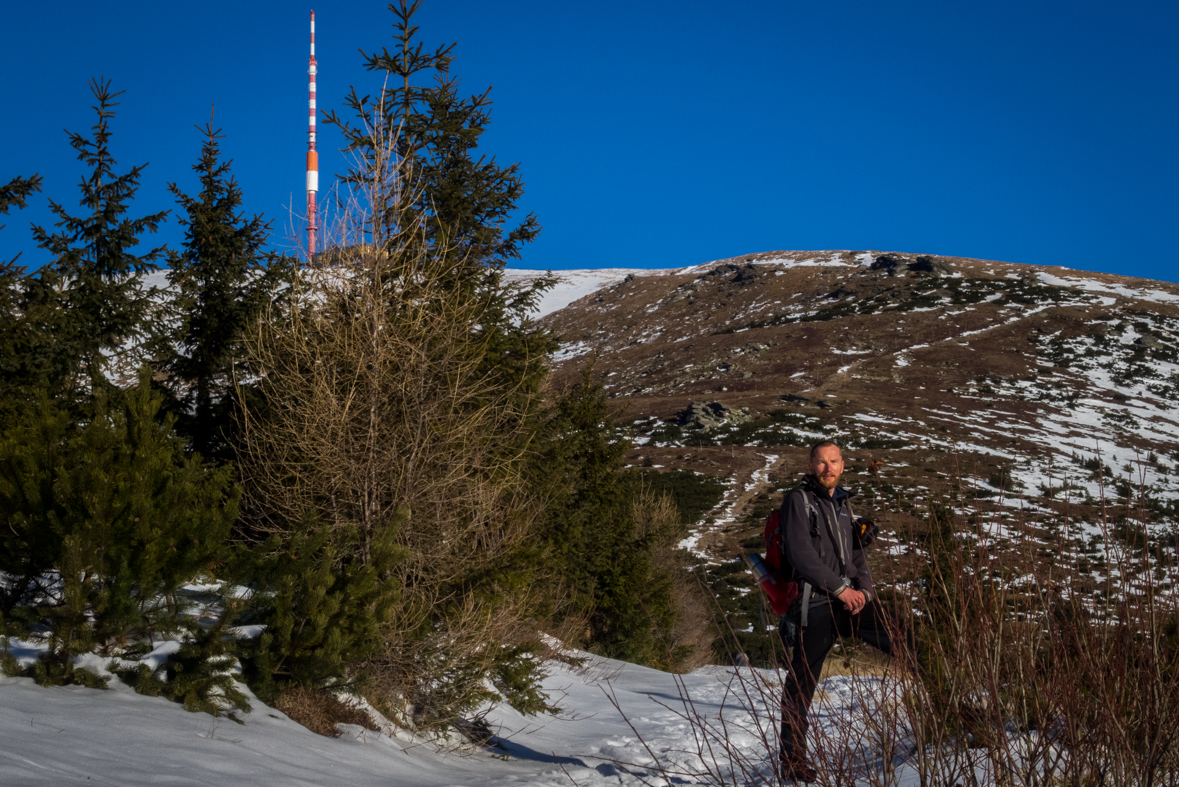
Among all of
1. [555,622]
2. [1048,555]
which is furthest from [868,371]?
[1048,555]

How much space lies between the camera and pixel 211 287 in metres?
13.6

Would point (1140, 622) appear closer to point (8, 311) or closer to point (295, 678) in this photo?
point (295, 678)

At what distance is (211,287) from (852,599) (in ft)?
40.9

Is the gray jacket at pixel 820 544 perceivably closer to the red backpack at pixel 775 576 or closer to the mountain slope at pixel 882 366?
the red backpack at pixel 775 576

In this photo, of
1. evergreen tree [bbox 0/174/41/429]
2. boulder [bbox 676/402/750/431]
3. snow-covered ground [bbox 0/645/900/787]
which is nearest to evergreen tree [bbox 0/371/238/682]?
snow-covered ground [bbox 0/645/900/787]

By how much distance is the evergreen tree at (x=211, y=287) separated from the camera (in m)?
12.9

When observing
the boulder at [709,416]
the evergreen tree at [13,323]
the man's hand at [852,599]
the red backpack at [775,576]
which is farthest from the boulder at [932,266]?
the man's hand at [852,599]

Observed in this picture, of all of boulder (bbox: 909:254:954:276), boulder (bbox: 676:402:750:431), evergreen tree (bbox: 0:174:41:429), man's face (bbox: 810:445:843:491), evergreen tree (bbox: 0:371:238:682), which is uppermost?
boulder (bbox: 909:254:954:276)

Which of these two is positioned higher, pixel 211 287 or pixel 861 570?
pixel 211 287

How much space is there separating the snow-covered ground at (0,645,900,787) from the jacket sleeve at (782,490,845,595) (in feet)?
2.24

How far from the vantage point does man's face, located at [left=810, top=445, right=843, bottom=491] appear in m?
4.53

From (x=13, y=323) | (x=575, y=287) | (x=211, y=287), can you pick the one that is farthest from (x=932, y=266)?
(x=13, y=323)

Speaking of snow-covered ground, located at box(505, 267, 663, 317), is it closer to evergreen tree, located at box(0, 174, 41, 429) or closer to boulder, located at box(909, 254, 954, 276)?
boulder, located at box(909, 254, 954, 276)

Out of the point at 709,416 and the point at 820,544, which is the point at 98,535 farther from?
the point at 709,416
